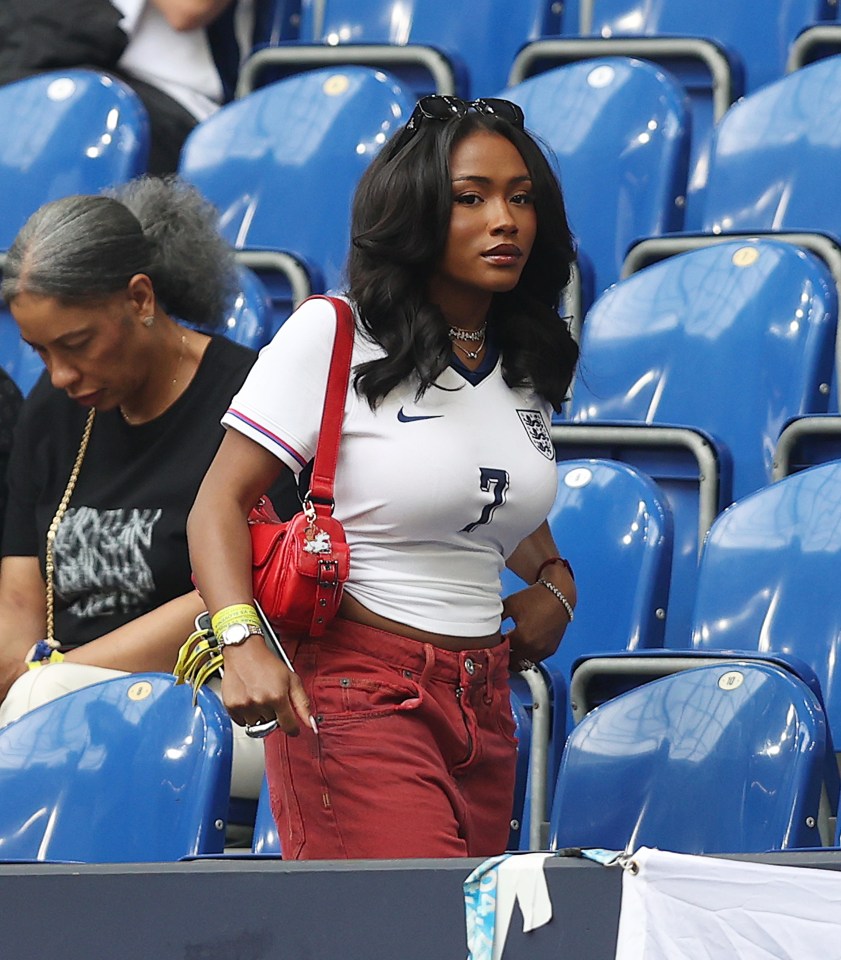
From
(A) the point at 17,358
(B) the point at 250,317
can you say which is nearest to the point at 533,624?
(B) the point at 250,317

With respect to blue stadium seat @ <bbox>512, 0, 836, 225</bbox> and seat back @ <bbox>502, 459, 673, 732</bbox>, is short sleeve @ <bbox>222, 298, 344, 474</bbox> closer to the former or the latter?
seat back @ <bbox>502, 459, 673, 732</bbox>

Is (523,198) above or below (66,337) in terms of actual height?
above

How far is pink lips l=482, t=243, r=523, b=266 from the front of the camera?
188 cm

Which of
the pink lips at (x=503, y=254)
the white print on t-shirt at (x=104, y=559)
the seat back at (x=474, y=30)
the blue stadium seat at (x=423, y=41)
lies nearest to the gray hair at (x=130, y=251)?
the white print on t-shirt at (x=104, y=559)

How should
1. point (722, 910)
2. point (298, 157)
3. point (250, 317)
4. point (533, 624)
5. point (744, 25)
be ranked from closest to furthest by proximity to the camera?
point (722, 910) < point (533, 624) < point (250, 317) < point (298, 157) < point (744, 25)

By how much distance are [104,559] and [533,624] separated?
745 mm

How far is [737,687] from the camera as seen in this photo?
2127mm

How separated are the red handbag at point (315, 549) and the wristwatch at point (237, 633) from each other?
0.04 meters

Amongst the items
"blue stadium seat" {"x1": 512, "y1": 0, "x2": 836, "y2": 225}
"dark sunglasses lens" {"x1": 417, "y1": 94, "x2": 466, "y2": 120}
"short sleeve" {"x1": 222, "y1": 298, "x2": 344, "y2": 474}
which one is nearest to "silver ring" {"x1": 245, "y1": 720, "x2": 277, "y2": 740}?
"short sleeve" {"x1": 222, "y1": 298, "x2": 344, "y2": 474}

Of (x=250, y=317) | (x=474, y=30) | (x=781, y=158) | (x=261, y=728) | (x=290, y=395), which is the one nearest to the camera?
(x=261, y=728)

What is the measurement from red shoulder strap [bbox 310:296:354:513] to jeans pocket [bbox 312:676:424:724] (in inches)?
6.4

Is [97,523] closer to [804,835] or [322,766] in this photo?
[322,766]

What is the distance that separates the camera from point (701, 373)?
3025 millimetres

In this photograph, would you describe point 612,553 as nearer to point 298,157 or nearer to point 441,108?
point 441,108
